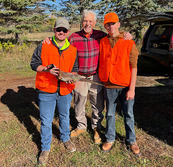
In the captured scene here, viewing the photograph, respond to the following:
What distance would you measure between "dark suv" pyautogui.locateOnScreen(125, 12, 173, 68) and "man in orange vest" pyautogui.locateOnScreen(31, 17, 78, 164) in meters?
4.31

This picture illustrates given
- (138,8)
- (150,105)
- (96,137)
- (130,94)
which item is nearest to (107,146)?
(96,137)

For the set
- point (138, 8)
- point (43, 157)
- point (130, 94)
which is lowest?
point (43, 157)

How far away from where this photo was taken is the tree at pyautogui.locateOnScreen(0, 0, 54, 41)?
13602 millimetres

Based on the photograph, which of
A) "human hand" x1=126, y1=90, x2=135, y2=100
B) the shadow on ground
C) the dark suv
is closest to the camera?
"human hand" x1=126, y1=90, x2=135, y2=100

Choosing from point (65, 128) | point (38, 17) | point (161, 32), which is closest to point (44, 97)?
point (65, 128)

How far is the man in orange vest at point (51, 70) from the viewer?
2346 mm

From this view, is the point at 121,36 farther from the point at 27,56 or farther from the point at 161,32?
the point at 27,56

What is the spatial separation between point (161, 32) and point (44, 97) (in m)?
6.56

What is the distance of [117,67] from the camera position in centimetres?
242

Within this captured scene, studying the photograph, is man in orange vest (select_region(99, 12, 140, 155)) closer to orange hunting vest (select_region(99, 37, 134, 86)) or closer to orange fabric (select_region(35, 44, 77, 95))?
orange hunting vest (select_region(99, 37, 134, 86))

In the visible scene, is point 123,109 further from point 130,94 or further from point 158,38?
point 158,38

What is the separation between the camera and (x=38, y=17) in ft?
46.1

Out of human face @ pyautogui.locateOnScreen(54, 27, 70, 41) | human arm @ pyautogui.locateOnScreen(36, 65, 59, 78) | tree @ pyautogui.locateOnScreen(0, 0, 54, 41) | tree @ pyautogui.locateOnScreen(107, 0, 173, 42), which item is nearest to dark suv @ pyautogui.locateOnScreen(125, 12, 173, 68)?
human face @ pyautogui.locateOnScreen(54, 27, 70, 41)

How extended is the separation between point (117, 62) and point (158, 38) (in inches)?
230
